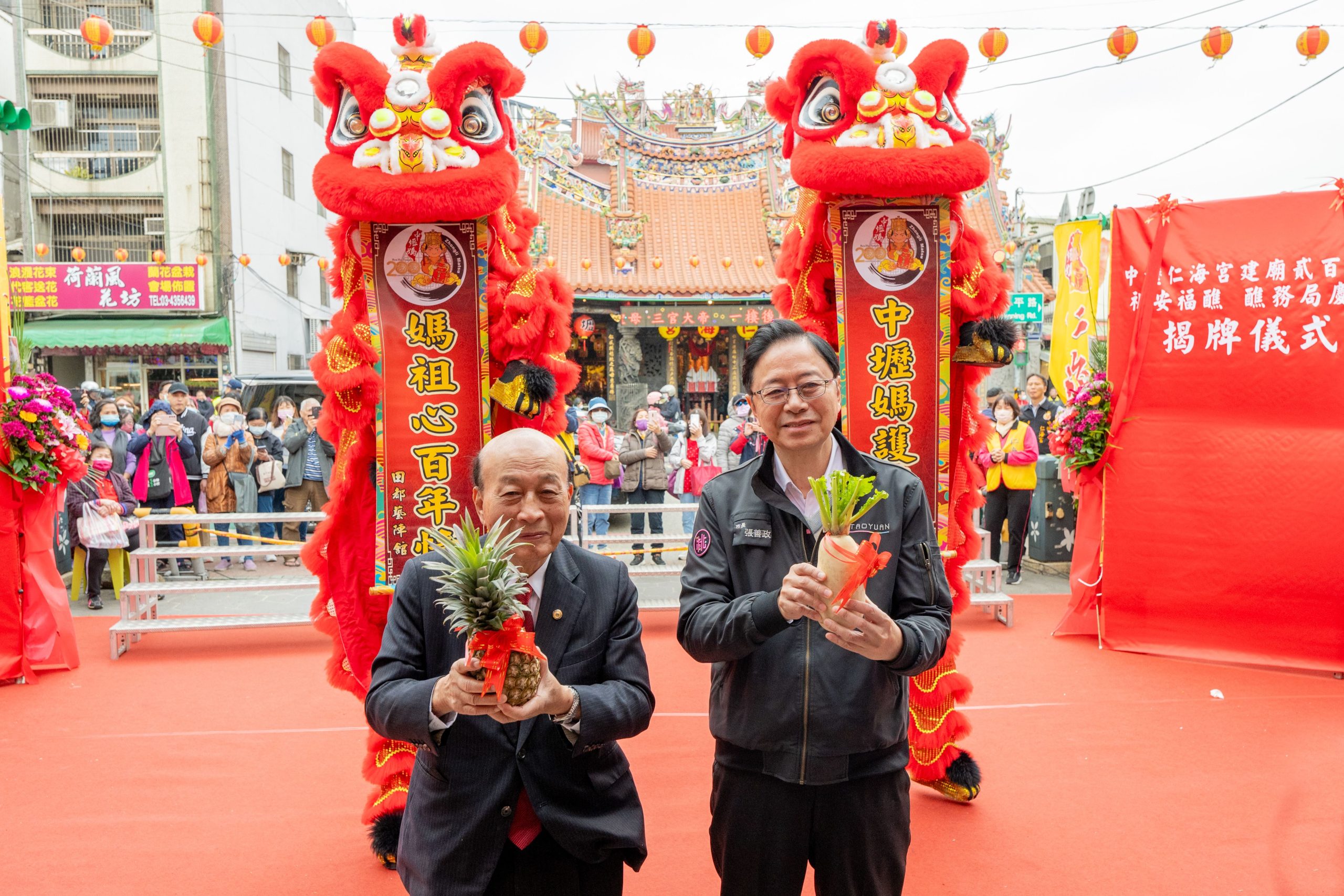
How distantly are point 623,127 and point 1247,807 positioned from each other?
10840mm

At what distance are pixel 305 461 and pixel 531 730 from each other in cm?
601

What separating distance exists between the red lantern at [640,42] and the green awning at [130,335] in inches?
404

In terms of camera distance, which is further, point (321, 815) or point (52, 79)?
point (52, 79)

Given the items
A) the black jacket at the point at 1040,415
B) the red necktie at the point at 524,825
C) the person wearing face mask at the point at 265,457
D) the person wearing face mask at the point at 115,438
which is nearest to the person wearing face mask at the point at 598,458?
the person wearing face mask at the point at 265,457

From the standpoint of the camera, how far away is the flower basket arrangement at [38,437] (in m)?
4.05

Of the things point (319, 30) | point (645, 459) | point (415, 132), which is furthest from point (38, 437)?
point (645, 459)

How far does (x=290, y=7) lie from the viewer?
15.9 metres

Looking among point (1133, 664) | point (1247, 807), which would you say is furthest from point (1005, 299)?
point (1133, 664)

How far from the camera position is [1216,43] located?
5.29 metres

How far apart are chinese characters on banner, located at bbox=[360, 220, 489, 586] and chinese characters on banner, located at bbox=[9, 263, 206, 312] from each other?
12.5 metres

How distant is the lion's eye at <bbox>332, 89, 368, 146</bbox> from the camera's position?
98.9 inches

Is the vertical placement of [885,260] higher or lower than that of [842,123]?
lower

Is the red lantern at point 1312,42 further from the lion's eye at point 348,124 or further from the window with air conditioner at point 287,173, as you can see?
the window with air conditioner at point 287,173

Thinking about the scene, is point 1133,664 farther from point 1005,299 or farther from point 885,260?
point 885,260
